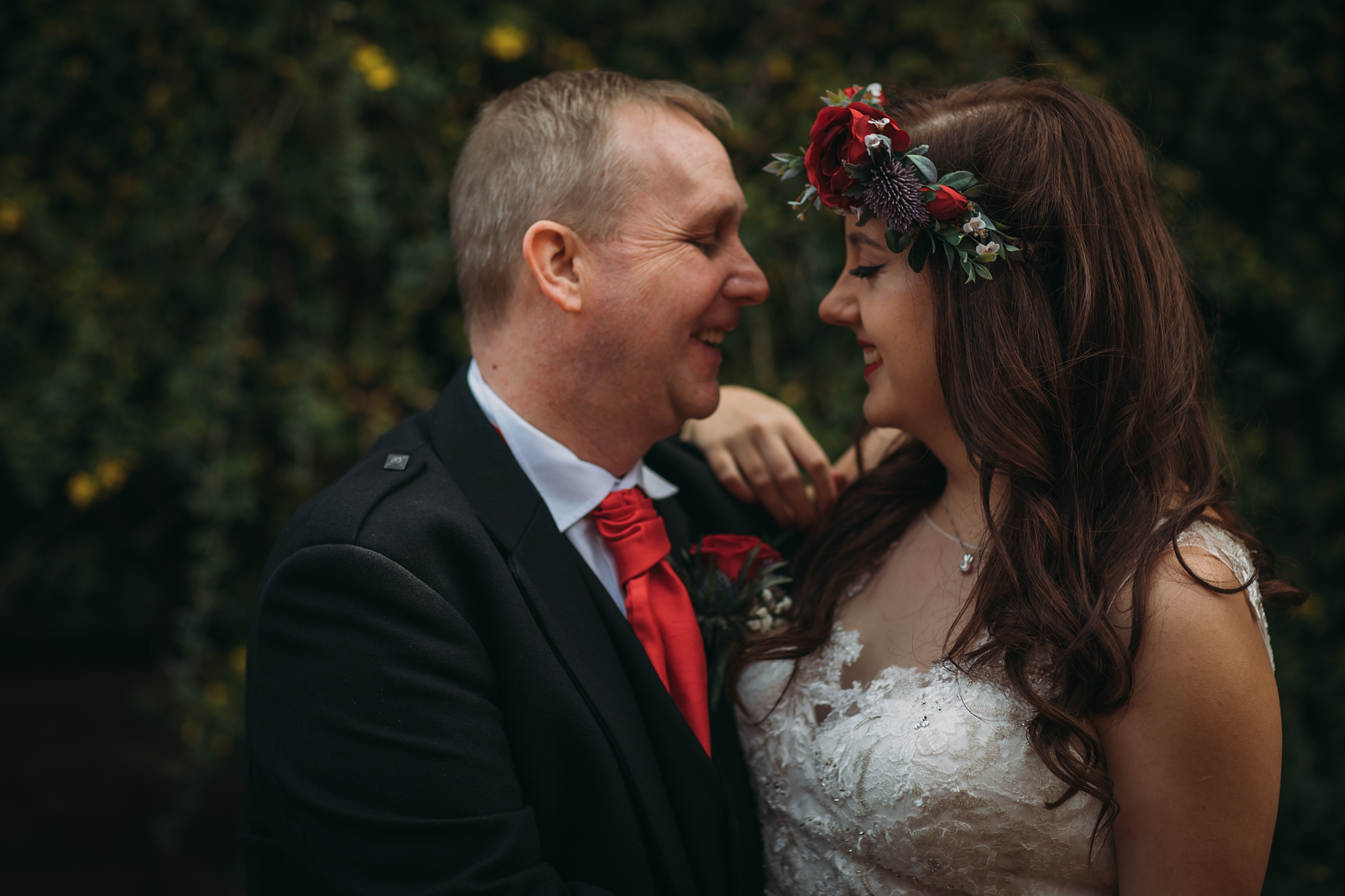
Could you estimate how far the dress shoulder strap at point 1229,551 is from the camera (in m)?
1.64

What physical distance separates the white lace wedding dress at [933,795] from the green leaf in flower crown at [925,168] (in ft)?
2.61

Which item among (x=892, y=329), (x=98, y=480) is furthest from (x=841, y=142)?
(x=98, y=480)

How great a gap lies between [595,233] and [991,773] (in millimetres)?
1348

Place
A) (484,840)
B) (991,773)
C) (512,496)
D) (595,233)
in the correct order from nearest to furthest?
(484,840), (991,773), (512,496), (595,233)

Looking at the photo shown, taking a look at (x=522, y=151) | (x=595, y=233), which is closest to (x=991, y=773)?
(x=595, y=233)

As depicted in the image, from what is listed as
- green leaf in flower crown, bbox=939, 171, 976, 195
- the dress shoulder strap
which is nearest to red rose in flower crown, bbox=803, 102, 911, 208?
green leaf in flower crown, bbox=939, 171, 976, 195

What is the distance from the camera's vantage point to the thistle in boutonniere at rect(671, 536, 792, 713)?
2.08m

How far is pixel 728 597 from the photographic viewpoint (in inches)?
82.1

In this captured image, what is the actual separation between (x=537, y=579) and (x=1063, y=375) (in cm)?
107

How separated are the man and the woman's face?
32 cm

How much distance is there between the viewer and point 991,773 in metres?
1.66

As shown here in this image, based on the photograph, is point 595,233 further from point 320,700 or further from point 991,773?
point 991,773

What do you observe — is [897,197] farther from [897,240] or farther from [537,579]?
[537,579]

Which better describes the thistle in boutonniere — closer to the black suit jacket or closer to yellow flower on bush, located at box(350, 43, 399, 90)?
the black suit jacket
